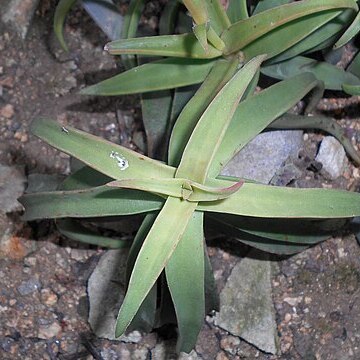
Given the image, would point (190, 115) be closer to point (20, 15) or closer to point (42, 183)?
point (42, 183)

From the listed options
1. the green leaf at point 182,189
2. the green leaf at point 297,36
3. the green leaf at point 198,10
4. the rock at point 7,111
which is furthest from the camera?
the rock at point 7,111

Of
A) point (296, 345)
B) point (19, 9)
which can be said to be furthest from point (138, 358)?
point (19, 9)

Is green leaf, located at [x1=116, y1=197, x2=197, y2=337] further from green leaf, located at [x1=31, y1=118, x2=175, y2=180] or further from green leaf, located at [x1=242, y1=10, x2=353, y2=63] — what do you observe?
green leaf, located at [x1=242, y1=10, x2=353, y2=63]

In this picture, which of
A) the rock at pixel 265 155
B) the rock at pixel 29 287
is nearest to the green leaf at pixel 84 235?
the rock at pixel 29 287

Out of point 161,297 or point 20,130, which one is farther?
point 20,130

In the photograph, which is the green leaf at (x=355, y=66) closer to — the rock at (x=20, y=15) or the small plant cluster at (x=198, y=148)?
the small plant cluster at (x=198, y=148)

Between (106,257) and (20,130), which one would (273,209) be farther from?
(20,130)
